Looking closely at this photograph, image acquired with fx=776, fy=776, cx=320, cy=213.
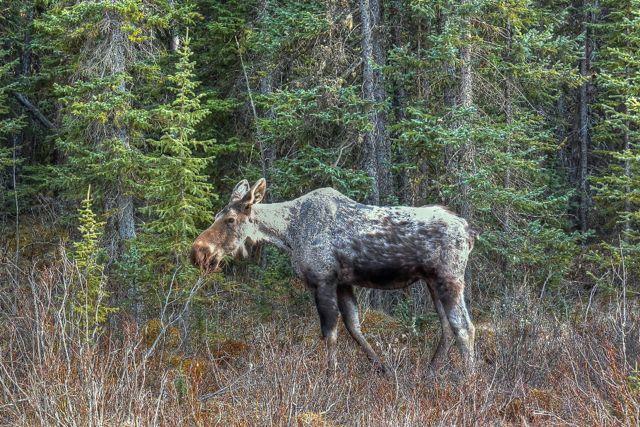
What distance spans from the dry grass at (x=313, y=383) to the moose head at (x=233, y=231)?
1152mm

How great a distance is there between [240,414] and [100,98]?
10503 millimetres

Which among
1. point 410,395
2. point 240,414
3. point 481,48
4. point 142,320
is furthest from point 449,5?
point 240,414

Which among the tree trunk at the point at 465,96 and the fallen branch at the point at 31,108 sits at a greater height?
the tree trunk at the point at 465,96

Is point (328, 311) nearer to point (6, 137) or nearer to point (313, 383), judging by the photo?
point (313, 383)

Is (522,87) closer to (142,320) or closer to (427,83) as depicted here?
(427,83)

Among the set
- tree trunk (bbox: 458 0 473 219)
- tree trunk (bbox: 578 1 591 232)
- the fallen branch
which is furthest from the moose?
the fallen branch

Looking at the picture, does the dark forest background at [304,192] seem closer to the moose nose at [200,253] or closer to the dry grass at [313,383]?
the dry grass at [313,383]

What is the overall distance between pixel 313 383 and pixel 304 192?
28.2 feet

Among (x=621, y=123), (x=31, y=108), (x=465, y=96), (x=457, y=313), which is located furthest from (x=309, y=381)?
(x=31, y=108)

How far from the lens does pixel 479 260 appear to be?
1396cm

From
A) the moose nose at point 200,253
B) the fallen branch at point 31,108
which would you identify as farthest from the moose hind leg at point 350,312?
the fallen branch at point 31,108

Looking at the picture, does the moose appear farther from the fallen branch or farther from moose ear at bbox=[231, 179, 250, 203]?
the fallen branch

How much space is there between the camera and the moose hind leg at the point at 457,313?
905 centimetres

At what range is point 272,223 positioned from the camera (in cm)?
995
